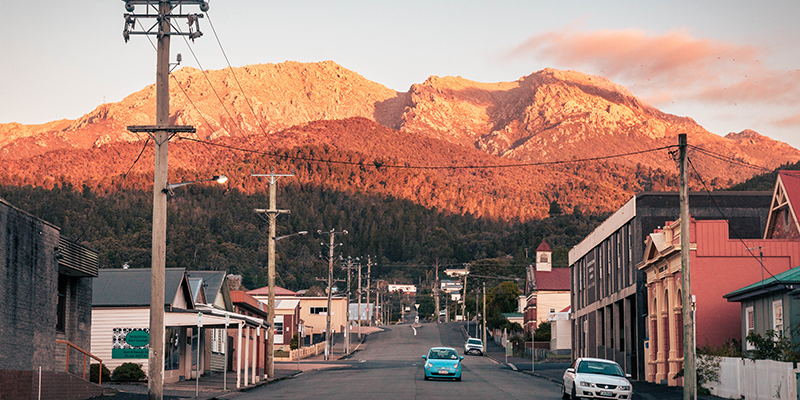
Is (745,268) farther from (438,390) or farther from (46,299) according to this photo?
(46,299)

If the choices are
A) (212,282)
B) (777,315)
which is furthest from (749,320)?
(212,282)

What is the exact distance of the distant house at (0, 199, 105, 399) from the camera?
21.7m

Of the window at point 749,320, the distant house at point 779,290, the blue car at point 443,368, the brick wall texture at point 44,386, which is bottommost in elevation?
the blue car at point 443,368

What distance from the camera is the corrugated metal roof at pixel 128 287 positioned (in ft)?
122

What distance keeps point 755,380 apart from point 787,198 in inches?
522

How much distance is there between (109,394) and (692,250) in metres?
24.1

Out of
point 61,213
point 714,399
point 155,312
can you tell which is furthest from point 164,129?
point 61,213

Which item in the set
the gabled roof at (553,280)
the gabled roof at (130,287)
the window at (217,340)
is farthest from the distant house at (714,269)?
the gabled roof at (553,280)

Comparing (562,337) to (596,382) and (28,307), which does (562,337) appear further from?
(28,307)

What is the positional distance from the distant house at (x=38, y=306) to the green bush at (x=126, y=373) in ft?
24.9

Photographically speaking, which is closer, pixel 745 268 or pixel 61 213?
pixel 745 268

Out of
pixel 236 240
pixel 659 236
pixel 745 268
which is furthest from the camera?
pixel 236 240

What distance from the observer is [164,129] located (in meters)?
22.3

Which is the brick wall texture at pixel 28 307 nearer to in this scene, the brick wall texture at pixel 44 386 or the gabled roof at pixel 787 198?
the brick wall texture at pixel 44 386
